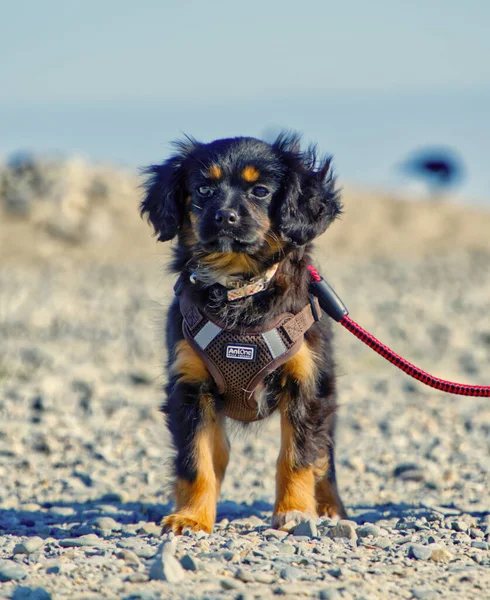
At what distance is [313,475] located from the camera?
450cm

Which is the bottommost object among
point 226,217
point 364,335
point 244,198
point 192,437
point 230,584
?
point 230,584

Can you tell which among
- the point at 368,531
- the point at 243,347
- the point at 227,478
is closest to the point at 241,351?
the point at 243,347

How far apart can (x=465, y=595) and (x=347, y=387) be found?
6.16 m

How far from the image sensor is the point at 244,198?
4.47 m

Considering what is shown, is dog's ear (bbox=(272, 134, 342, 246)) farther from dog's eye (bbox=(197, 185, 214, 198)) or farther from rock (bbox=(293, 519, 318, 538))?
rock (bbox=(293, 519, 318, 538))

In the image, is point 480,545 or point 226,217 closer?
point 480,545

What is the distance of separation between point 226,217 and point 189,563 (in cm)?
Answer: 159

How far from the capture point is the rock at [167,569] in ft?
10.7

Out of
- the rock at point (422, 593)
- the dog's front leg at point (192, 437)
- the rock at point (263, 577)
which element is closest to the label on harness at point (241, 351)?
the dog's front leg at point (192, 437)

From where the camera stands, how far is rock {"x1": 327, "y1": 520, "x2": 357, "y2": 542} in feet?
13.3

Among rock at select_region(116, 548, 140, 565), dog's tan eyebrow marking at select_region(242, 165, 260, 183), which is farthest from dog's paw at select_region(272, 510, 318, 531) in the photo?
dog's tan eyebrow marking at select_region(242, 165, 260, 183)

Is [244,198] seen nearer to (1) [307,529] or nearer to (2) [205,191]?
(2) [205,191]

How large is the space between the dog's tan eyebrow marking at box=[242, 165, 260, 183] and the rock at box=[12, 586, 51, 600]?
2.16 meters

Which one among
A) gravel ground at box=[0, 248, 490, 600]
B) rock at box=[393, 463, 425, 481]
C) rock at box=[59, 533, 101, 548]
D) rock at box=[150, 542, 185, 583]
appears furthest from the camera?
rock at box=[393, 463, 425, 481]
